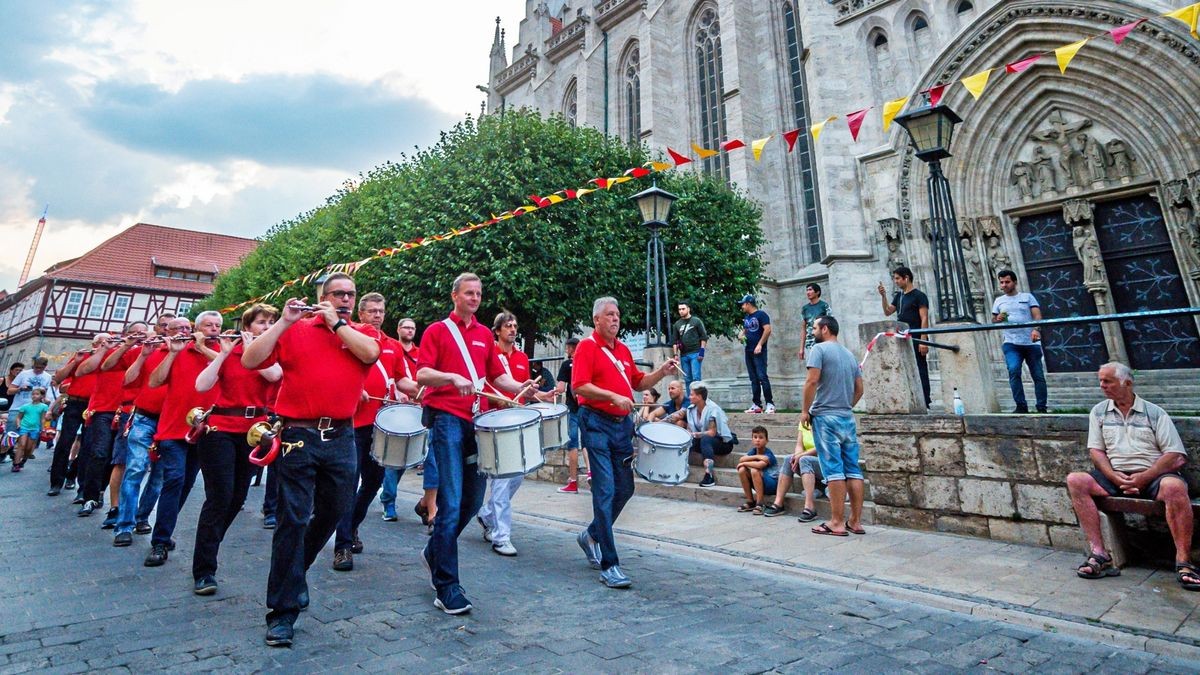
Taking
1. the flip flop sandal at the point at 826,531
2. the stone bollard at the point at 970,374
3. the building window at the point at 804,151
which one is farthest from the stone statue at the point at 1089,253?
the flip flop sandal at the point at 826,531

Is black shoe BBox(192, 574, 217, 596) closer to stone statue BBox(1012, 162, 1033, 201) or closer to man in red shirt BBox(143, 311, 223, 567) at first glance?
man in red shirt BBox(143, 311, 223, 567)

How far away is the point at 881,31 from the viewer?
14602 mm

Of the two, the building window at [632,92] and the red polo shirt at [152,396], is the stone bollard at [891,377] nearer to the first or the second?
the red polo shirt at [152,396]

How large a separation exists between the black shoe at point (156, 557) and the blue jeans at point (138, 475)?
1.06 metres

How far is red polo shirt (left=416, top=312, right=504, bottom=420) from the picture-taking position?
3674mm

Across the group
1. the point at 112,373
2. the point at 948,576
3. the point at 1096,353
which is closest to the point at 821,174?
the point at 1096,353

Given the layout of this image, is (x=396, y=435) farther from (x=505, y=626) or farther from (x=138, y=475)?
(x=138, y=475)

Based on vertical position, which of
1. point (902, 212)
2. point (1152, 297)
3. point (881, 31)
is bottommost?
point (1152, 297)

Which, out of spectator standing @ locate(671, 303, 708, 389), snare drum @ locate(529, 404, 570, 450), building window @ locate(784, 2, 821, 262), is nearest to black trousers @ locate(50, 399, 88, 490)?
snare drum @ locate(529, 404, 570, 450)

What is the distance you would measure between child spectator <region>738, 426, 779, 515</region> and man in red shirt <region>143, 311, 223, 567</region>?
17.8ft

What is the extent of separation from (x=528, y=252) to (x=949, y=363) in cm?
970

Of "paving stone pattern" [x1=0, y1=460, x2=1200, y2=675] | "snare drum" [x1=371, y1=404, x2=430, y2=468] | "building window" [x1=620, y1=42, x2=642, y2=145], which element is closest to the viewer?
"paving stone pattern" [x1=0, y1=460, x2=1200, y2=675]

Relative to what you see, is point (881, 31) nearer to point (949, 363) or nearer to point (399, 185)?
point (949, 363)

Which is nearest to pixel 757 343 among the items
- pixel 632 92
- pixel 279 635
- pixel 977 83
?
pixel 977 83
